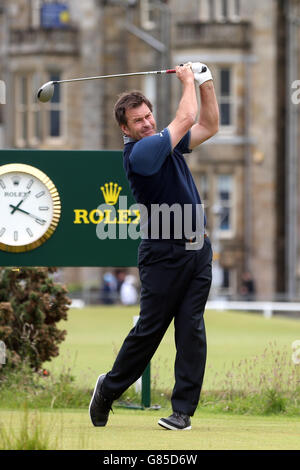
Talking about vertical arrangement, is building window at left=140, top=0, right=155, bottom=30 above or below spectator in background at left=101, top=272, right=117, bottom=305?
above

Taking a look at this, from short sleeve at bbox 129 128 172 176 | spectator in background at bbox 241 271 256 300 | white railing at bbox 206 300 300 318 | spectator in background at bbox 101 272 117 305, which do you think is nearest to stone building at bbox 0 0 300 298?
spectator in background at bbox 241 271 256 300

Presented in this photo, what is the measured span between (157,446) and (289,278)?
36.0 metres

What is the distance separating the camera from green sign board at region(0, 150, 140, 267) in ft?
32.6

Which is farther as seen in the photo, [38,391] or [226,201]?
[226,201]

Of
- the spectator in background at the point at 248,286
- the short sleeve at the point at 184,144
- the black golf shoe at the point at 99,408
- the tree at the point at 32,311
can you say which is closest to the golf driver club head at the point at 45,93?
the short sleeve at the point at 184,144

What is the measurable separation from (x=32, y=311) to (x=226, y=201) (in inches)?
1469

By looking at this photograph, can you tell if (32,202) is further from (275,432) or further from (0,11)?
(0,11)

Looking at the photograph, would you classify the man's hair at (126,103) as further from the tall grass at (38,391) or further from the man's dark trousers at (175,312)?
the tall grass at (38,391)

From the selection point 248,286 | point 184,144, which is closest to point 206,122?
point 184,144

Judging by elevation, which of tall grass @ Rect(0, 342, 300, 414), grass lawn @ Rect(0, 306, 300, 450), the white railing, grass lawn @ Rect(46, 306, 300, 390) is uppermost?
grass lawn @ Rect(0, 306, 300, 450)

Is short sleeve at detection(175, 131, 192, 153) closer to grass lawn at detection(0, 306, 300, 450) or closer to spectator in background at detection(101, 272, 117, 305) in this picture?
grass lawn at detection(0, 306, 300, 450)

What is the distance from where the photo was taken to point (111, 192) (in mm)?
10055

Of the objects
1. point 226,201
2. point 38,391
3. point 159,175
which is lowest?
point 226,201

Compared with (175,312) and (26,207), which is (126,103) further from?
(26,207)
